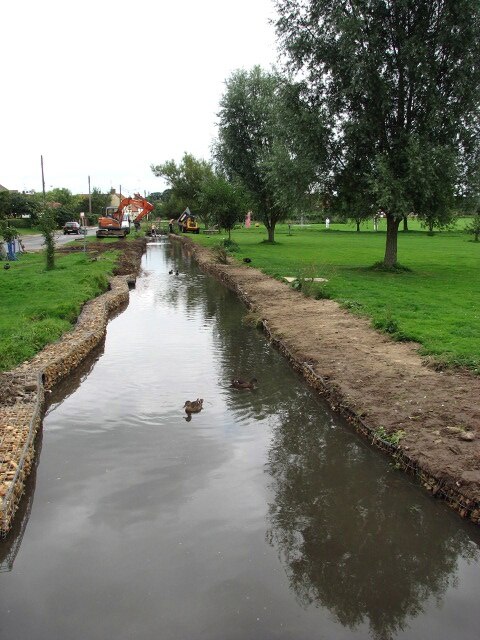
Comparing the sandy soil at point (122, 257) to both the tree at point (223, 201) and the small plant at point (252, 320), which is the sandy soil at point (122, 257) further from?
the small plant at point (252, 320)

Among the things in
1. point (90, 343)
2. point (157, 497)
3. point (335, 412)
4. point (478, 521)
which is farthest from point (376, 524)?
point (90, 343)

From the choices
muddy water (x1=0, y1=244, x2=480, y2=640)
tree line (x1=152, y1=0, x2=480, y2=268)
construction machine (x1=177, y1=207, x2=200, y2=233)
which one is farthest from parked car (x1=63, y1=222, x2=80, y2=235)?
muddy water (x1=0, y1=244, x2=480, y2=640)

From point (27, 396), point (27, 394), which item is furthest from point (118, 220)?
point (27, 396)

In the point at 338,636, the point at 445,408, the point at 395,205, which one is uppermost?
the point at 395,205

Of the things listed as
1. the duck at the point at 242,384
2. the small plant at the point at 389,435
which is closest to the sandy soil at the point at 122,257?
the duck at the point at 242,384

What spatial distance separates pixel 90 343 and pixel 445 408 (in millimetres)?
8082

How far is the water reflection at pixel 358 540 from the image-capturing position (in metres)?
4.73

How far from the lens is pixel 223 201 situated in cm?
4247

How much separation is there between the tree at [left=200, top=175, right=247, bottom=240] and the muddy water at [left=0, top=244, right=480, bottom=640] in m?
34.1

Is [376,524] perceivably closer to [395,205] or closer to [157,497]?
[157,497]

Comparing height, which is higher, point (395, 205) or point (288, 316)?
point (395, 205)

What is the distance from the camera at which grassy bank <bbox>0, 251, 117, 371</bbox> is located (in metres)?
11.4

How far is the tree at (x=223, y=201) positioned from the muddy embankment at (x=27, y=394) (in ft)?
88.7

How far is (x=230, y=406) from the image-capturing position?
9344mm
